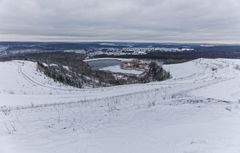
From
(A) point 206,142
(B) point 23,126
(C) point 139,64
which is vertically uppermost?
(A) point 206,142

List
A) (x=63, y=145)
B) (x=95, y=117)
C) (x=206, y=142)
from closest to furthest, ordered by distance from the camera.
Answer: (x=206, y=142) → (x=63, y=145) → (x=95, y=117)

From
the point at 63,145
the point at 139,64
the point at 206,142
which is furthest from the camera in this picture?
the point at 139,64

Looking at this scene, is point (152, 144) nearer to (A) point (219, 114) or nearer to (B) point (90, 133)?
(B) point (90, 133)

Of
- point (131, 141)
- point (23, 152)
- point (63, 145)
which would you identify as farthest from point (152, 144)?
point (23, 152)

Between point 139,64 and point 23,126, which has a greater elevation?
point 23,126

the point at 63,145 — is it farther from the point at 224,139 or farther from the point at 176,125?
the point at 224,139

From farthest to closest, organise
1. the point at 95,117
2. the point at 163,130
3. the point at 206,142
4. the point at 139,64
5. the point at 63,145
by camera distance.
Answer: the point at 139,64, the point at 95,117, the point at 163,130, the point at 63,145, the point at 206,142

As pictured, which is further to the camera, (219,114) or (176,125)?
(219,114)

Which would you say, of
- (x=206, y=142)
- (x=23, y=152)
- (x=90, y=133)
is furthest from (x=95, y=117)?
(x=206, y=142)

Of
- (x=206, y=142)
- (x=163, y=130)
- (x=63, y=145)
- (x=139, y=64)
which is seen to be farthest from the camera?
(x=139, y=64)
